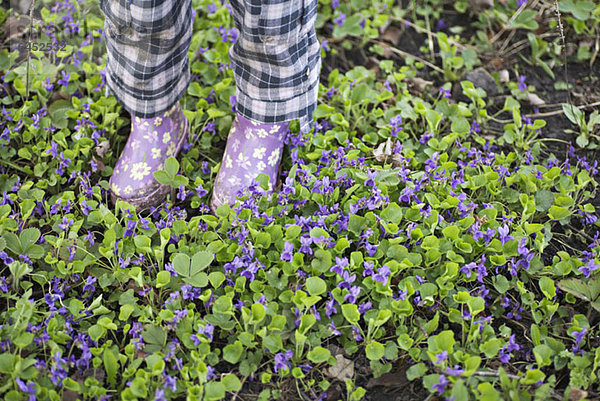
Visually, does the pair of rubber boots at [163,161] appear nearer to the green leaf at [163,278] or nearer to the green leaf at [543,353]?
the green leaf at [163,278]

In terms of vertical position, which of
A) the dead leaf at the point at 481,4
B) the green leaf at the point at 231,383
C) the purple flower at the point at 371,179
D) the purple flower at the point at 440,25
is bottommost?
the green leaf at the point at 231,383

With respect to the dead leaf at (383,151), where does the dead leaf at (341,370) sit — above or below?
below

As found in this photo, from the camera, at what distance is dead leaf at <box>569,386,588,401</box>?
160cm

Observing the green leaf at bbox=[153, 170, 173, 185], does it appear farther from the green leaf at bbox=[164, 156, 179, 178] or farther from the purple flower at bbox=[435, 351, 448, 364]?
the purple flower at bbox=[435, 351, 448, 364]

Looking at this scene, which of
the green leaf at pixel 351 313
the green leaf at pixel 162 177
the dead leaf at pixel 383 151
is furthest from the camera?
the dead leaf at pixel 383 151

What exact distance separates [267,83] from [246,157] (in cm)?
29

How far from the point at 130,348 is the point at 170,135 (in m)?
0.84

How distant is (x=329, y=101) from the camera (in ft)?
8.39

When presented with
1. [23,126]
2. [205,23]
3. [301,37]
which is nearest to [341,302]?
[301,37]

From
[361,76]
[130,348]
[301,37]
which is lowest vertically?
[130,348]

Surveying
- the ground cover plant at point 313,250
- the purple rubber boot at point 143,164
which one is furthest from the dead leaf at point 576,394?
the purple rubber boot at point 143,164

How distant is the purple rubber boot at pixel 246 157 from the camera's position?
2109mm

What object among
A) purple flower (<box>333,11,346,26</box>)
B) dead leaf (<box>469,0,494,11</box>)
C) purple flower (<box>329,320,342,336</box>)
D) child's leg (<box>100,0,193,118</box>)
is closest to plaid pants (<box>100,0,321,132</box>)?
child's leg (<box>100,0,193,118</box>)

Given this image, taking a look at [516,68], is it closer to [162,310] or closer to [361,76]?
[361,76]
